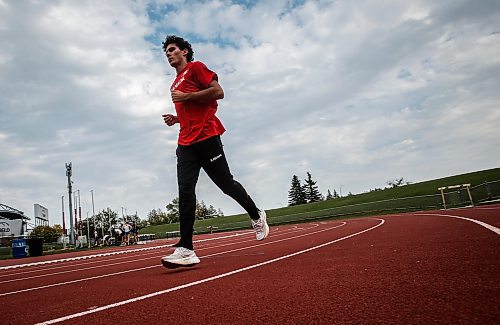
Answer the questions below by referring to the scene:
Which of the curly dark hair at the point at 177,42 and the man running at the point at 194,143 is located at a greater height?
the curly dark hair at the point at 177,42

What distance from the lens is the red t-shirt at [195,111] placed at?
4.17m

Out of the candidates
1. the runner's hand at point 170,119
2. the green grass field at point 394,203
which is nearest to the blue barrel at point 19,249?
the green grass field at point 394,203

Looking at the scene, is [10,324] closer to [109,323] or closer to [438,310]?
[109,323]

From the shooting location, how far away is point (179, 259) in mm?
3947

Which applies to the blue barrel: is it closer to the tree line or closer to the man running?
the man running

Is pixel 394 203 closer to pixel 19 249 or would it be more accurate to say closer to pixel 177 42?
pixel 19 249

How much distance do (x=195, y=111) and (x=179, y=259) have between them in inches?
65.3

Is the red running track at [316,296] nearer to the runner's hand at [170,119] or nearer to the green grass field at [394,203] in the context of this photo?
the runner's hand at [170,119]

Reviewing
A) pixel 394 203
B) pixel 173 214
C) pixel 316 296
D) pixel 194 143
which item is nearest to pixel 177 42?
pixel 194 143

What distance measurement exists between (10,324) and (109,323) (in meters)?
0.72

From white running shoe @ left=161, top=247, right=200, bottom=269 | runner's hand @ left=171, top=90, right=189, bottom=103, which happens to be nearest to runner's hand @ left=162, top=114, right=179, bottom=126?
runner's hand @ left=171, top=90, right=189, bottom=103

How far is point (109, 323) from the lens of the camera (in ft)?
6.40

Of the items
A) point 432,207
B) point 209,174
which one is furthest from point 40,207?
point 209,174

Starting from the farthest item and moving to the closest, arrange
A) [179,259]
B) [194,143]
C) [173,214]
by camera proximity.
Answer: [173,214], [194,143], [179,259]
